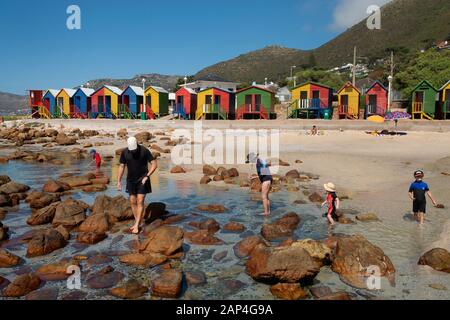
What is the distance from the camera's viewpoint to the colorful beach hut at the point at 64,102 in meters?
51.0

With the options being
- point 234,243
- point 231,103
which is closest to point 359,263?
point 234,243

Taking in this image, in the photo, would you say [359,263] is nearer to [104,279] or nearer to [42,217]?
[104,279]

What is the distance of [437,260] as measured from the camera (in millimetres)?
6832

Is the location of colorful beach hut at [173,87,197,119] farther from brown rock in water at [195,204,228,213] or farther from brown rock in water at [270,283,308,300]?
brown rock in water at [270,283,308,300]

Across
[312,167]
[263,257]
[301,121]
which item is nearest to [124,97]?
[301,121]

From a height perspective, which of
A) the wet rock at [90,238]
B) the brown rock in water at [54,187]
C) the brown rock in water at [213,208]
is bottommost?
the wet rock at [90,238]

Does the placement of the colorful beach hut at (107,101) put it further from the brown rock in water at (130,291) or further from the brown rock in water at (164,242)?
the brown rock in water at (130,291)

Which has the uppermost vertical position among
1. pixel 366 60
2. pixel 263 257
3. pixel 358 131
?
pixel 366 60

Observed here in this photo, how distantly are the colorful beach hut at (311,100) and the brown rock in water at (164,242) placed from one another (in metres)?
32.5

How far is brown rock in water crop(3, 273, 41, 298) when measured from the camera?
19.8ft

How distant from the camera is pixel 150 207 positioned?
10148 millimetres

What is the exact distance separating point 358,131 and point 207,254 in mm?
24448

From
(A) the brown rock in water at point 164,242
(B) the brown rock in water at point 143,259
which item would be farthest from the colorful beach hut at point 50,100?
(B) the brown rock in water at point 143,259

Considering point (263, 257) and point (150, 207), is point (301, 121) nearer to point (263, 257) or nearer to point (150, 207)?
point (150, 207)
